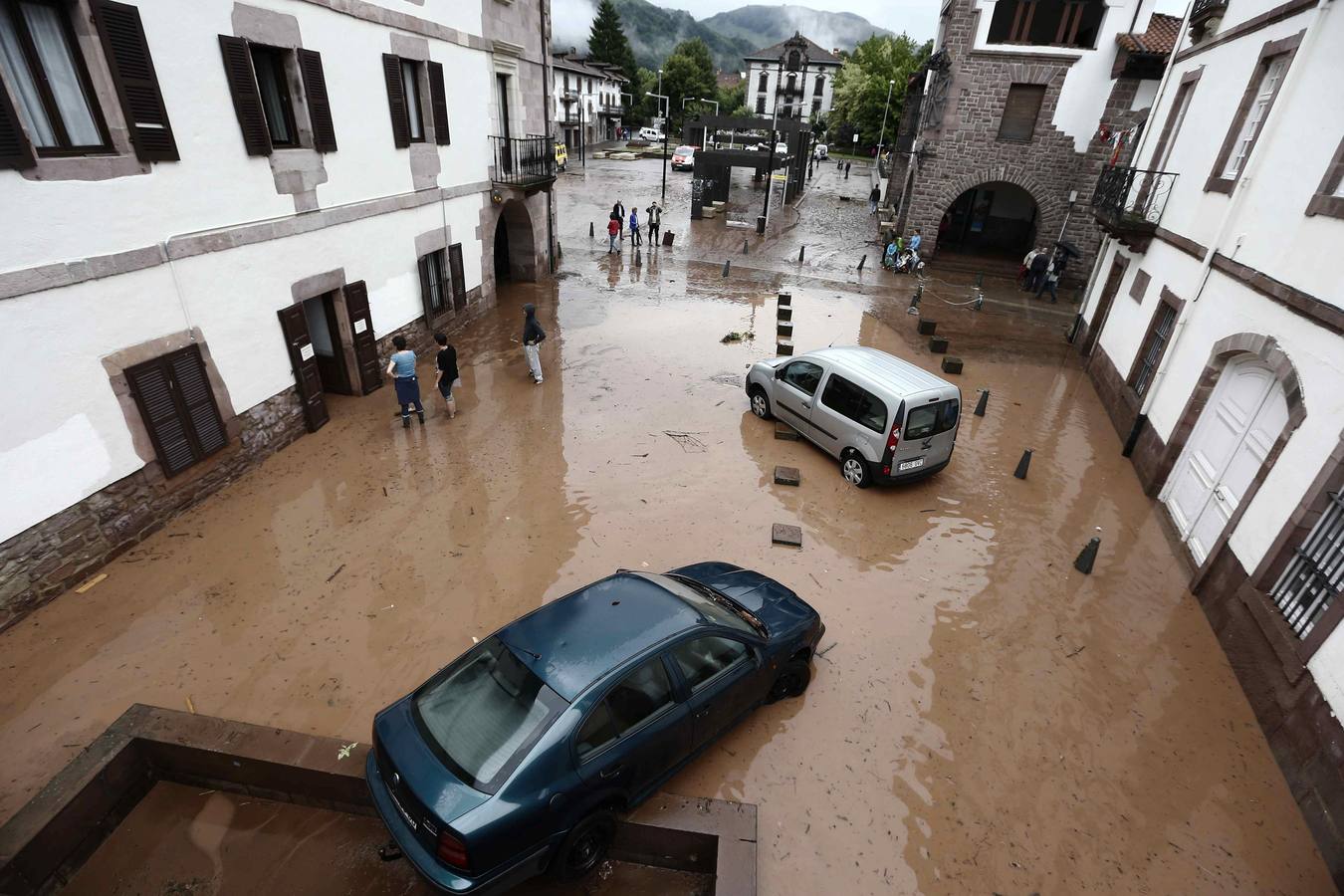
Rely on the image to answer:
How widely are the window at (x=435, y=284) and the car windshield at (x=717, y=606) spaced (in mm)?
10208

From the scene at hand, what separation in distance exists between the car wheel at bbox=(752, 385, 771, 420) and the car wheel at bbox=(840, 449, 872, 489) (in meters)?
1.93

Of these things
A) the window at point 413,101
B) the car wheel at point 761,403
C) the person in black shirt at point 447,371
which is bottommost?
the car wheel at point 761,403

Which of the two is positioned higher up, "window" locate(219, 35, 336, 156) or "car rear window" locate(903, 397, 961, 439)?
"window" locate(219, 35, 336, 156)

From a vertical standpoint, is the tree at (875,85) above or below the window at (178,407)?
above

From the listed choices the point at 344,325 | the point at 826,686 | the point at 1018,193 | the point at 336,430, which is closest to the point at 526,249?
the point at 344,325

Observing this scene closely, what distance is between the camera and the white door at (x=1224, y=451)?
7656mm

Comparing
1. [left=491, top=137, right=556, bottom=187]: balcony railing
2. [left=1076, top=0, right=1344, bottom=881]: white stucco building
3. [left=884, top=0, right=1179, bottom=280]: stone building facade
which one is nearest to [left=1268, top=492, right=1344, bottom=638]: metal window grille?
[left=1076, top=0, right=1344, bottom=881]: white stucco building

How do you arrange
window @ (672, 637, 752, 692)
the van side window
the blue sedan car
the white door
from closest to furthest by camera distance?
the blue sedan car < window @ (672, 637, 752, 692) < the white door < the van side window

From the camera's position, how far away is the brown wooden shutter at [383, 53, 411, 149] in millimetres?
11406

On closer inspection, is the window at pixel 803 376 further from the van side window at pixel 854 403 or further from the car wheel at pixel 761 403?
the car wheel at pixel 761 403

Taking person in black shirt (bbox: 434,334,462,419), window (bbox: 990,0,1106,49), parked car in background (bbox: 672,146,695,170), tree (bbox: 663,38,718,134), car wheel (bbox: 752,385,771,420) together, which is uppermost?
tree (bbox: 663,38,718,134)

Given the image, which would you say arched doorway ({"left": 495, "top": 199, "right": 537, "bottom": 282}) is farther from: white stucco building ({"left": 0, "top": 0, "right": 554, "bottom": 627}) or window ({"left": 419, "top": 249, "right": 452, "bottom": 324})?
white stucco building ({"left": 0, "top": 0, "right": 554, "bottom": 627})

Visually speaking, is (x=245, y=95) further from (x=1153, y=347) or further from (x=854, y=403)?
(x=1153, y=347)

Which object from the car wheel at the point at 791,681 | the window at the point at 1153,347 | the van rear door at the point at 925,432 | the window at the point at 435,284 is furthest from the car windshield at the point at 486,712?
the window at the point at 1153,347
